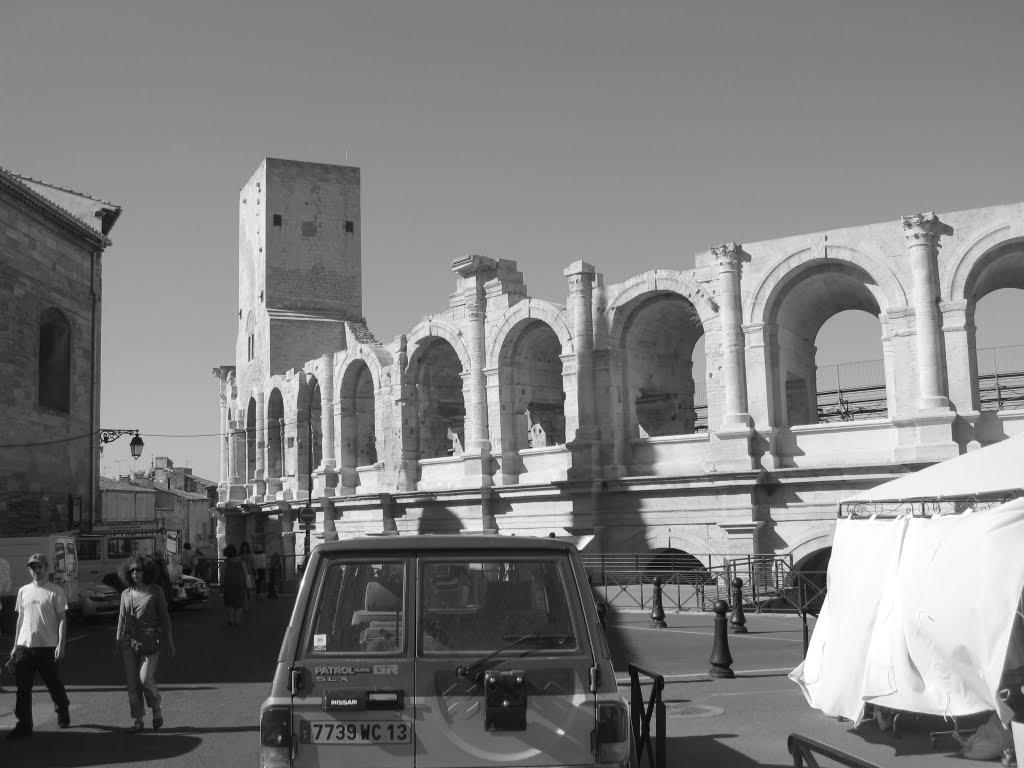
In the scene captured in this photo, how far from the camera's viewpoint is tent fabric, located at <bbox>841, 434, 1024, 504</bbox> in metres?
8.70

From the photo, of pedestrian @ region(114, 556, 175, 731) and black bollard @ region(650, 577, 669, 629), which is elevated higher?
pedestrian @ region(114, 556, 175, 731)

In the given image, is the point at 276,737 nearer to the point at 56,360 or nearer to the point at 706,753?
the point at 706,753

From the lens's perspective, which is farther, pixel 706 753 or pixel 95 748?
pixel 95 748

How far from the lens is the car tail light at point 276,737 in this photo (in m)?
4.94

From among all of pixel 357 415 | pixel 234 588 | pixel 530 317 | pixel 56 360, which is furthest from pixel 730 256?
pixel 56 360

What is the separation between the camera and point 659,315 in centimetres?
2730

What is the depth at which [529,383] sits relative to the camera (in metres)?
29.9

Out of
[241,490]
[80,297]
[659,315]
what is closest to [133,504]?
[241,490]

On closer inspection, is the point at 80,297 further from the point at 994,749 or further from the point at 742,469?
the point at 994,749

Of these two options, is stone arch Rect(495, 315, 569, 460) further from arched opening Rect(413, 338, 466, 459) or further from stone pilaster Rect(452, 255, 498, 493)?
arched opening Rect(413, 338, 466, 459)

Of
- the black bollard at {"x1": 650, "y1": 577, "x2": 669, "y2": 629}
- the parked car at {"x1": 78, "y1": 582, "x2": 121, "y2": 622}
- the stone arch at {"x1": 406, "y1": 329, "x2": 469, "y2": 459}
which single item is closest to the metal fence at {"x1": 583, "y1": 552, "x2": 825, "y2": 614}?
the black bollard at {"x1": 650, "y1": 577, "x2": 669, "y2": 629}

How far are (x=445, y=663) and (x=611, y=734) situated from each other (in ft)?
2.86

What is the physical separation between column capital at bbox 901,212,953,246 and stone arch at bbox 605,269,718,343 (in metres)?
4.73

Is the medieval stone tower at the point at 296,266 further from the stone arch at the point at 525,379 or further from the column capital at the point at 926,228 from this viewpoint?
the column capital at the point at 926,228
